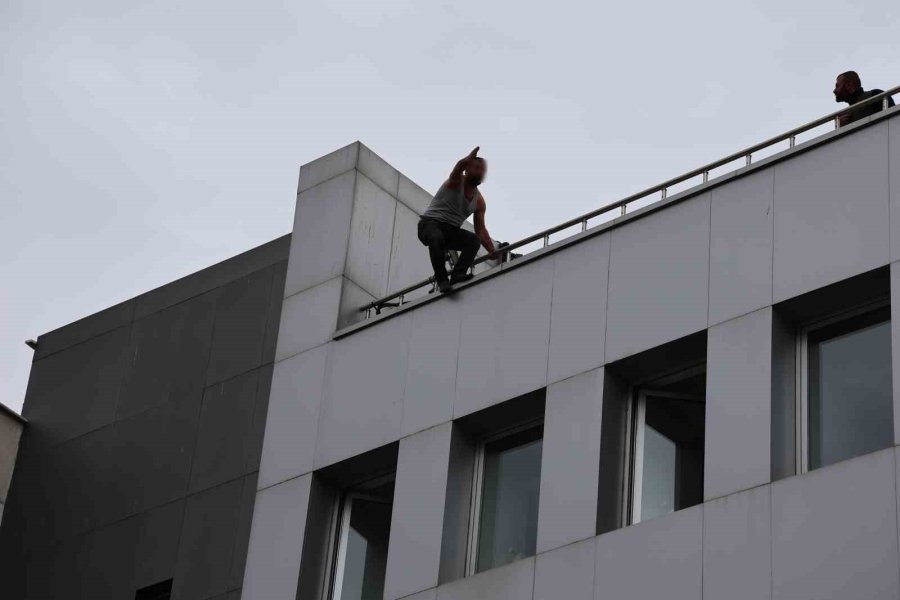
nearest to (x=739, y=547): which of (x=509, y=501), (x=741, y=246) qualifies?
(x=741, y=246)

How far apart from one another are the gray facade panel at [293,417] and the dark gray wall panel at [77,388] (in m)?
3.47

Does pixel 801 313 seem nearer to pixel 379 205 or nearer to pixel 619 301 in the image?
pixel 619 301

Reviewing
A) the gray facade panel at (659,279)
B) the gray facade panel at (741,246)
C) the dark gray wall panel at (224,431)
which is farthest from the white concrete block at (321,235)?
the gray facade panel at (741,246)

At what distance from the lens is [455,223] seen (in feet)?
75.4

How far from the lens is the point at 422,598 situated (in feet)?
66.9

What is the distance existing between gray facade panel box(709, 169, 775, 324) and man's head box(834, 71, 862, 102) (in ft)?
4.93

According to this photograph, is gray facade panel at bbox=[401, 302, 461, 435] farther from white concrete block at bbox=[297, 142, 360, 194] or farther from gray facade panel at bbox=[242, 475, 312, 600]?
white concrete block at bbox=[297, 142, 360, 194]

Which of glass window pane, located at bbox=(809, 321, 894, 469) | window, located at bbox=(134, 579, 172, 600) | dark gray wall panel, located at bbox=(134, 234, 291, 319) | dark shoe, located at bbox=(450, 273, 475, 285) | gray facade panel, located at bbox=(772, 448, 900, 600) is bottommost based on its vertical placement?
gray facade panel, located at bbox=(772, 448, 900, 600)

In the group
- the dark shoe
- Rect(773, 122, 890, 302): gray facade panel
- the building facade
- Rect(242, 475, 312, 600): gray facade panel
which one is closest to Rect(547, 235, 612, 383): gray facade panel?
the building facade

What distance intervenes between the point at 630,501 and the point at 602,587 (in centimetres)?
132

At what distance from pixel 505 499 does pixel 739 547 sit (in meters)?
3.93

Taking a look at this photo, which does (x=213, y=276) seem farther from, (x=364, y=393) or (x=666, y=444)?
(x=666, y=444)

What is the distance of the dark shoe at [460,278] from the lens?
2252 centimetres

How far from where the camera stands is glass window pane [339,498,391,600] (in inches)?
869
